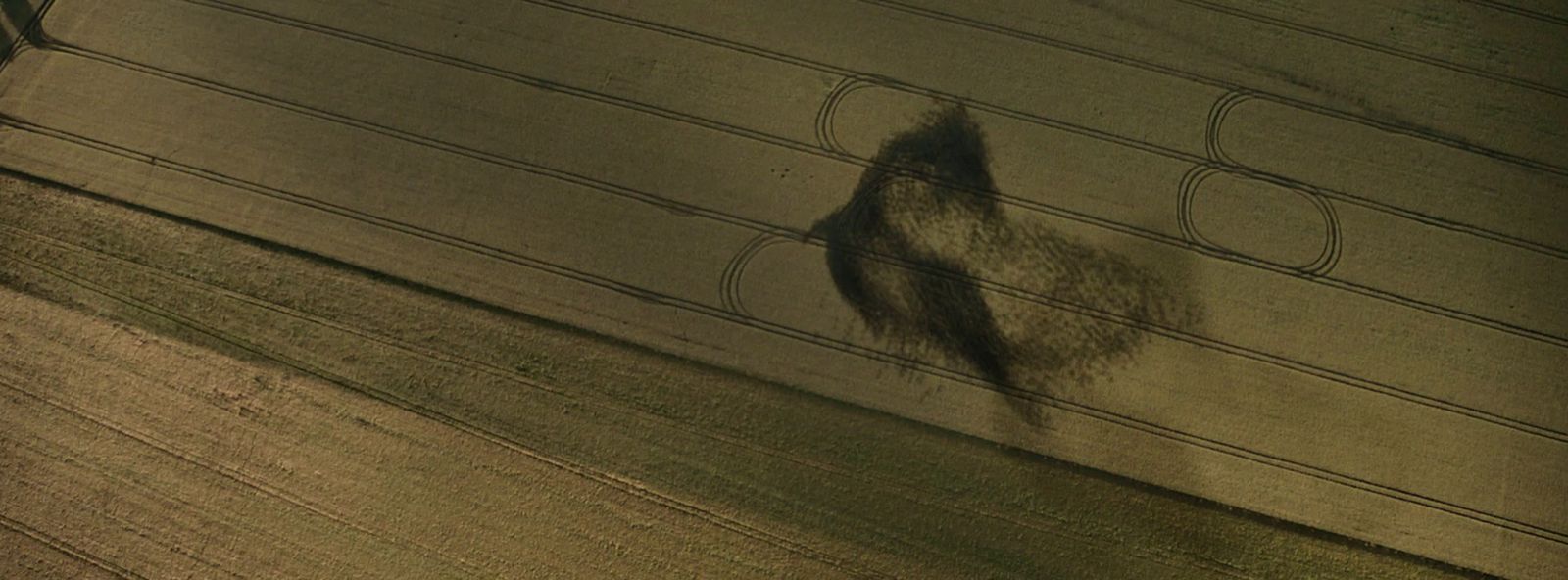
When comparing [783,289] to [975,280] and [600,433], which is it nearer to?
[975,280]

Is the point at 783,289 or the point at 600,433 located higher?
the point at 783,289

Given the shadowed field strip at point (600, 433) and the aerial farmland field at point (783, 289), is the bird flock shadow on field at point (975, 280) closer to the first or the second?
the aerial farmland field at point (783, 289)

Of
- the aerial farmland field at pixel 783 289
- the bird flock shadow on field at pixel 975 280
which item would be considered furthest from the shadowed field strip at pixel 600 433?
the bird flock shadow on field at pixel 975 280

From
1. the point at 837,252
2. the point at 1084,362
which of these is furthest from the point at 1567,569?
the point at 837,252

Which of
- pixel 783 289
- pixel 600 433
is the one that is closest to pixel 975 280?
pixel 783 289

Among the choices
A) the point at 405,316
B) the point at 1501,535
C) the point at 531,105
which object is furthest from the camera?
the point at 531,105

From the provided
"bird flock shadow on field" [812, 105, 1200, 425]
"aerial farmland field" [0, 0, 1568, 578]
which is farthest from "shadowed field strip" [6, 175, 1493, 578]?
"bird flock shadow on field" [812, 105, 1200, 425]

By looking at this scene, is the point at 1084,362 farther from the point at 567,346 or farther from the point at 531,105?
the point at 531,105

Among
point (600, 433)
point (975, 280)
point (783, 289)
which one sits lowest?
point (600, 433)
